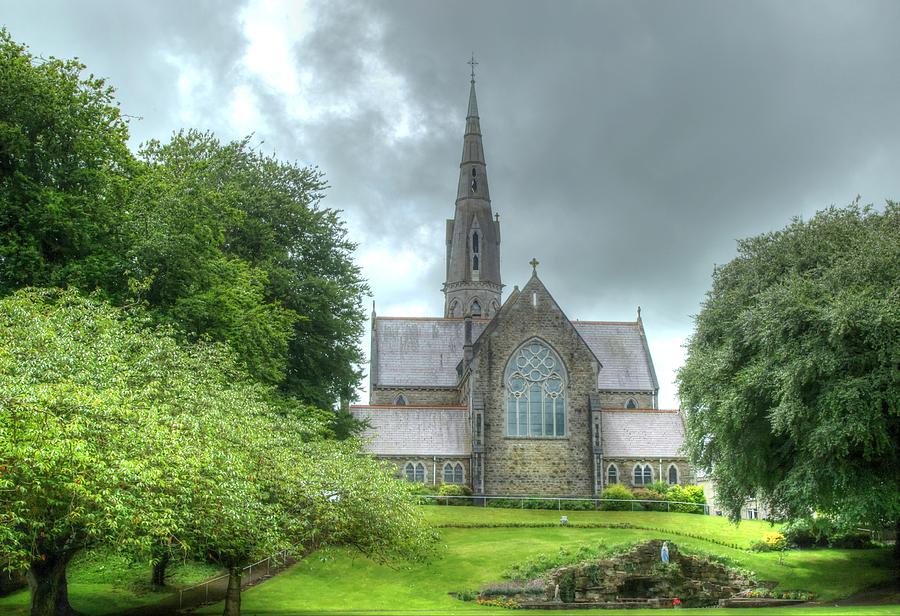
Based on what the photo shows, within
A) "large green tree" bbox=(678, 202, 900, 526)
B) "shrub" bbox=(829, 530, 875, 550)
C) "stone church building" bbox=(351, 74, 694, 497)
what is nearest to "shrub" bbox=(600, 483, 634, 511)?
"stone church building" bbox=(351, 74, 694, 497)

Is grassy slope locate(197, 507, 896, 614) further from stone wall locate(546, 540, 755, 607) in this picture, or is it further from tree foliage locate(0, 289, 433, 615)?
tree foliage locate(0, 289, 433, 615)

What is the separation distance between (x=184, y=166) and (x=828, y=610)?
1176 inches

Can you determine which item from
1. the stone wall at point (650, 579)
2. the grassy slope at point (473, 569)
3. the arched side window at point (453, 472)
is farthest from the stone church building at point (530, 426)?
the stone wall at point (650, 579)

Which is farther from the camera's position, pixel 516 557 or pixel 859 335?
pixel 516 557

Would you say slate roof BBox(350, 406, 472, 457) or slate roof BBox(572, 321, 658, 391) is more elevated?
slate roof BBox(572, 321, 658, 391)

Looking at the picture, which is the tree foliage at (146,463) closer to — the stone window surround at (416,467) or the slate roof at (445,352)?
the stone window surround at (416,467)

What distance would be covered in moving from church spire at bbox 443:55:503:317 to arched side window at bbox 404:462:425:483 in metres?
26.4

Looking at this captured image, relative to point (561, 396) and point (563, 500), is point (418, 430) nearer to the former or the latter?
point (561, 396)

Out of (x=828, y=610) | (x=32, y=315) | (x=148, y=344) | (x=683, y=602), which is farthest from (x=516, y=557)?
(x=32, y=315)

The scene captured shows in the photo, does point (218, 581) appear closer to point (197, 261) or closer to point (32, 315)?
point (197, 261)

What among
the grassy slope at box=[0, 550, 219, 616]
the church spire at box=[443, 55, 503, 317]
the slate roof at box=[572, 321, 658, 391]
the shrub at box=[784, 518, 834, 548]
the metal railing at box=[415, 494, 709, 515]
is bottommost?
the grassy slope at box=[0, 550, 219, 616]

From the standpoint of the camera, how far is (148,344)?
25.7 metres

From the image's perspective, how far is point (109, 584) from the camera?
3353cm

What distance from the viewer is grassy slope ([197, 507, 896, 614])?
30.8m
